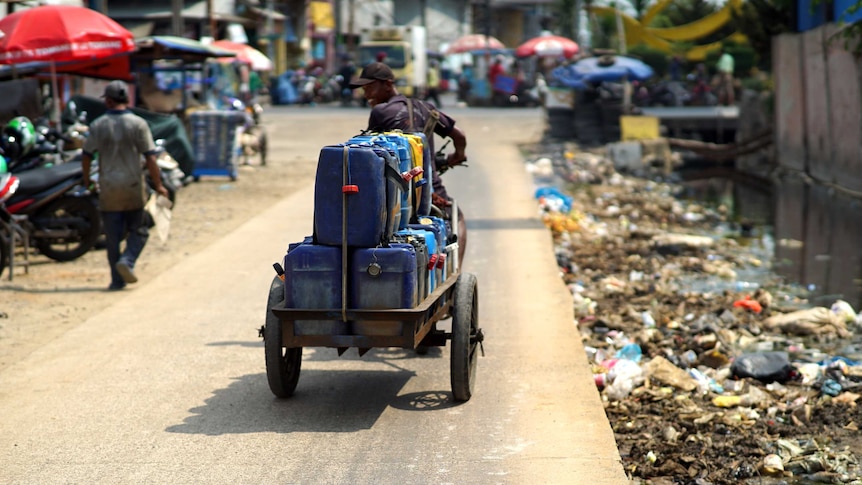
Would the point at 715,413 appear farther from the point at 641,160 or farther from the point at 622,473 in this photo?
the point at 641,160

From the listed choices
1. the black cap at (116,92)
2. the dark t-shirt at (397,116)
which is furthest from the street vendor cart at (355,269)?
the black cap at (116,92)

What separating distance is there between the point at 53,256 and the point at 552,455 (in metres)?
7.68

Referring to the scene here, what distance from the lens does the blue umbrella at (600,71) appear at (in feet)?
89.6

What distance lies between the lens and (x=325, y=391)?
6.79 meters

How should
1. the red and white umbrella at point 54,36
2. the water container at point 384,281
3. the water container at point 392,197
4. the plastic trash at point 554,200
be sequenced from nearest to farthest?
the water container at point 384,281
the water container at point 392,197
the red and white umbrella at point 54,36
the plastic trash at point 554,200

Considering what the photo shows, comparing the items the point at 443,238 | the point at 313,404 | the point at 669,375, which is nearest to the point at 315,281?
the point at 313,404

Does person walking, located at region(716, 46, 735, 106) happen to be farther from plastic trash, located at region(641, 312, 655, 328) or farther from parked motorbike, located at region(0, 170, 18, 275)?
parked motorbike, located at region(0, 170, 18, 275)

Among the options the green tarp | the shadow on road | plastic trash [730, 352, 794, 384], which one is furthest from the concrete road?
the green tarp

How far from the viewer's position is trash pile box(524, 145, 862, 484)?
624 centimetres

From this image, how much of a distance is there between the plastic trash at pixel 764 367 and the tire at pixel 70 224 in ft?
22.4

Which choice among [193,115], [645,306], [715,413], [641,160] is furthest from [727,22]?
[715,413]

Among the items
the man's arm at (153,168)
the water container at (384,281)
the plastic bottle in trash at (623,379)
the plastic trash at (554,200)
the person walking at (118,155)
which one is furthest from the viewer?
the plastic trash at (554,200)

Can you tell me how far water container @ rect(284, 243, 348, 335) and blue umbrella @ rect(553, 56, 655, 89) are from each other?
871 inches

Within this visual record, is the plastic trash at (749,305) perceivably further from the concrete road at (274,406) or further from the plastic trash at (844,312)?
the concrete road at (274,406)
